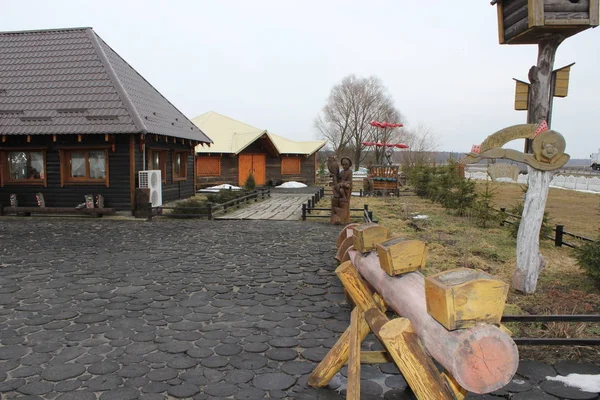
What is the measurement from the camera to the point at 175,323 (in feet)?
16.3

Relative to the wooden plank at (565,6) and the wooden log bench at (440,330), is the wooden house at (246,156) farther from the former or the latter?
the wooden log bench at (440,330)

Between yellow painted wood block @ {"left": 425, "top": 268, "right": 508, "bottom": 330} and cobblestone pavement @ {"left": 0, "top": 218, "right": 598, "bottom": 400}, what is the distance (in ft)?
6.13

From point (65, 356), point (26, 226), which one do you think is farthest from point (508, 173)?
point (26, 226)

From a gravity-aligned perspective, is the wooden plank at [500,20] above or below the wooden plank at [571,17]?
above

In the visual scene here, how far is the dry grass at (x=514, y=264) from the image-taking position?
4508mm

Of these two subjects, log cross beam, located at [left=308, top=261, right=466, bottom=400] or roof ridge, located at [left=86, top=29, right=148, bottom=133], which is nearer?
log cross beam, located at [left=308, top=261, right=466, bottom=400]

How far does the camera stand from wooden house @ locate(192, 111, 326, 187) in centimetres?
2677

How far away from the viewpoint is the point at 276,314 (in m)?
5.30

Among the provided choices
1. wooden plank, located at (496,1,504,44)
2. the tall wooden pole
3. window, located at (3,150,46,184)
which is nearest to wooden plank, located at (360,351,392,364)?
the tall wooden pole

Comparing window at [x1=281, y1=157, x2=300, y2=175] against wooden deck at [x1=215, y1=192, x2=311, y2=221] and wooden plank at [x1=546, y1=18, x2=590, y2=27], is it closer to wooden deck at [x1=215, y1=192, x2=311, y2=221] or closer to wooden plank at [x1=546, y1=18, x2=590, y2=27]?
wooden deck at [x1=215, y1=192, x2=311, y2=221]

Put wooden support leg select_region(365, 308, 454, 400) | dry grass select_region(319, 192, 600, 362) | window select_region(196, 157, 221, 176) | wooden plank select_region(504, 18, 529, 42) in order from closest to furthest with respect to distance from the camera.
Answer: wooden support leg select_region(365, 308, 454, 400) < dry grass select_region(319, 192, 600, 362) < wooden plank select_region(504, 18, 529, 42) < window select_region(196, 157, 221, 176)

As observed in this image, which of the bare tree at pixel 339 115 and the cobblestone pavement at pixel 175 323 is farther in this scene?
the bare tree at pixel 339 115

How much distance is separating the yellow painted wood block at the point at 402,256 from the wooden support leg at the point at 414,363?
46cm

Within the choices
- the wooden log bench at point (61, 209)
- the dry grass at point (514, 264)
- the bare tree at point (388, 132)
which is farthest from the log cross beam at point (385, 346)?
the bare tree at point (388, 132)
